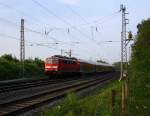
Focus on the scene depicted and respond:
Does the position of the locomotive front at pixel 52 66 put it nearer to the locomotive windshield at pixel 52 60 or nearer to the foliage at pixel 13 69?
the locomotive windshield at pixel 52 60

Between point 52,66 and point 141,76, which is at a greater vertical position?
point 52,66

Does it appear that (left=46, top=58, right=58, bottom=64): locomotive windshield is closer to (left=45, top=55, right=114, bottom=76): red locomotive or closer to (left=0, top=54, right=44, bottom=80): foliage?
(left=45, top=55, right=114, bottom=76): red locomotive

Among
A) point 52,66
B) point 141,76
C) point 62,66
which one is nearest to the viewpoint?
point 141,76

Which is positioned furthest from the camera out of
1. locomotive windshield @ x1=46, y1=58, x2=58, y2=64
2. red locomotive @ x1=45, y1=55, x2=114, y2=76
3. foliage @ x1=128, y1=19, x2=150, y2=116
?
locomotive windshield @ x1=46, y1=58, x2=58, y2=64

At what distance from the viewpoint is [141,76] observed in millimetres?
21984

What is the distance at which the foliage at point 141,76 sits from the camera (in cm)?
1393

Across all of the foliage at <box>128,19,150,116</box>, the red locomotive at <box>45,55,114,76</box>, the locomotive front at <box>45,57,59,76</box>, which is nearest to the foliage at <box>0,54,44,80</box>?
the red locomotive at <box>45,55,114,76</box>

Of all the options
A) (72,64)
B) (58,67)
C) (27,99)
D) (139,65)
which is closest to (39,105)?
(27,99)

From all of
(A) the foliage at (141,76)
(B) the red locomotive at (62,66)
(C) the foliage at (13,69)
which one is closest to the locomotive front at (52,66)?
(B) the red locomotive at (62,66)

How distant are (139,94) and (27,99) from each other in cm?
564

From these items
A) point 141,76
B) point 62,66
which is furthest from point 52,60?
point 141,76

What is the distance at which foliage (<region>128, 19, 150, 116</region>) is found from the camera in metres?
13.9

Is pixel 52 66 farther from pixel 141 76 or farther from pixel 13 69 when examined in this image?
pixel 141 76

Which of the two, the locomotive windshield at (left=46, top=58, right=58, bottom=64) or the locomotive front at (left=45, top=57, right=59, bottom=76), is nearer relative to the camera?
the locomotive front at (left=45, top=57, right=59, bottom=76)
